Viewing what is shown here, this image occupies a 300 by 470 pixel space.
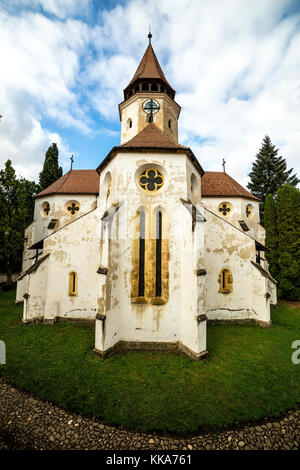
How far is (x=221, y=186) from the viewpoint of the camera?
16484 millimetres

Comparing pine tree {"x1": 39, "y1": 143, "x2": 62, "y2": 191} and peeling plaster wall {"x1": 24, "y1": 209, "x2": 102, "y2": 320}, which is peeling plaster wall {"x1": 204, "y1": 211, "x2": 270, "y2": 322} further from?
pine tree {"x1": 39, "y1": 143, "x2": 62, "y2": 191}

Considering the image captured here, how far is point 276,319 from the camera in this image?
11.6 meters

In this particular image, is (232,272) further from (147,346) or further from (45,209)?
(45,209)

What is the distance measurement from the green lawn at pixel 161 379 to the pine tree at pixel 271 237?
Result: 9.17 meters

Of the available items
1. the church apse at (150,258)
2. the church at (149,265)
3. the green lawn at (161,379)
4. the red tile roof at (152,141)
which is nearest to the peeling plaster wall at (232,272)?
the church at (149,265)

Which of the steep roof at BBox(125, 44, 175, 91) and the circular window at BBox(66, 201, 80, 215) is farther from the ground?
the steep roof at BBox(125, 44, 175, 91)

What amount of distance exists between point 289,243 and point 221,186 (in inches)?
297

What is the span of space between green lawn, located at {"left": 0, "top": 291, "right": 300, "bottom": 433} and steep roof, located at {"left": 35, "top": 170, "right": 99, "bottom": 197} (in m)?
11.0

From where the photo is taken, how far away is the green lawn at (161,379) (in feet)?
15.8

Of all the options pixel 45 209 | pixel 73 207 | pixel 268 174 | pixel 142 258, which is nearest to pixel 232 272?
pixel 142 258

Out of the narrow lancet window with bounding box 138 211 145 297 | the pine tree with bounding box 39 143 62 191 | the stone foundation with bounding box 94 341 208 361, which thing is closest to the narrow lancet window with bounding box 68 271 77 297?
the stone foundation with bounding box 94 341 208 361

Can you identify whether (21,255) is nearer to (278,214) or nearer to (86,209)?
(86,209)

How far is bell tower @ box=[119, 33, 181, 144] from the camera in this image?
13664 mm
